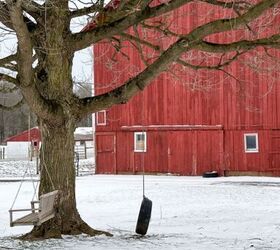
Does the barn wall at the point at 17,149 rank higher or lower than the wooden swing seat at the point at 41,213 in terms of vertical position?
higher

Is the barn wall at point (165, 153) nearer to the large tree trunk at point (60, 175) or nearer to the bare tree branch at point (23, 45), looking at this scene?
the large tree trunk at point (60, 175)

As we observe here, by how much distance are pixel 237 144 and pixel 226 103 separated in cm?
197

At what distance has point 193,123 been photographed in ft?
93.9

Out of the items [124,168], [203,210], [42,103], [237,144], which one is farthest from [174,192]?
[42,103]

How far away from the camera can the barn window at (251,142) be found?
27.3 metres

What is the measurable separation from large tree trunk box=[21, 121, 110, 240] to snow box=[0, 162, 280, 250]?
37 cm

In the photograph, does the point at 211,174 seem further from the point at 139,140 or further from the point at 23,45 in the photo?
the point at 23,45

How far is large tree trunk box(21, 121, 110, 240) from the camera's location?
9930 millimetres

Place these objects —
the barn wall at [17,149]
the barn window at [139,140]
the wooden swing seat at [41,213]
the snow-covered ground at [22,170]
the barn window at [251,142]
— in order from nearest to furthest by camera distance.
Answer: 1. the wooden swing seat at [41,213]
2. the barn window at [251,142]
3. the barn window at [139,140]
4. the snow-covered ground at [22,170]
5. the barn wall at [17,149]

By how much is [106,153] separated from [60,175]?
68.8ft

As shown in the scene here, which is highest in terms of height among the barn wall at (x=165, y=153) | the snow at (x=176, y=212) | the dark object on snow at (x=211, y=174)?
the barn wall at (x=165, y=153)

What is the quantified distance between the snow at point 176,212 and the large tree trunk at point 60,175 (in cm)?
37

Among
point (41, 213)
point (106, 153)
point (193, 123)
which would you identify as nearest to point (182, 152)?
point (193, 123)

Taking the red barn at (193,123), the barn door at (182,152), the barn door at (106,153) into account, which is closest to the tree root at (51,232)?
the red barn at (193,123)
